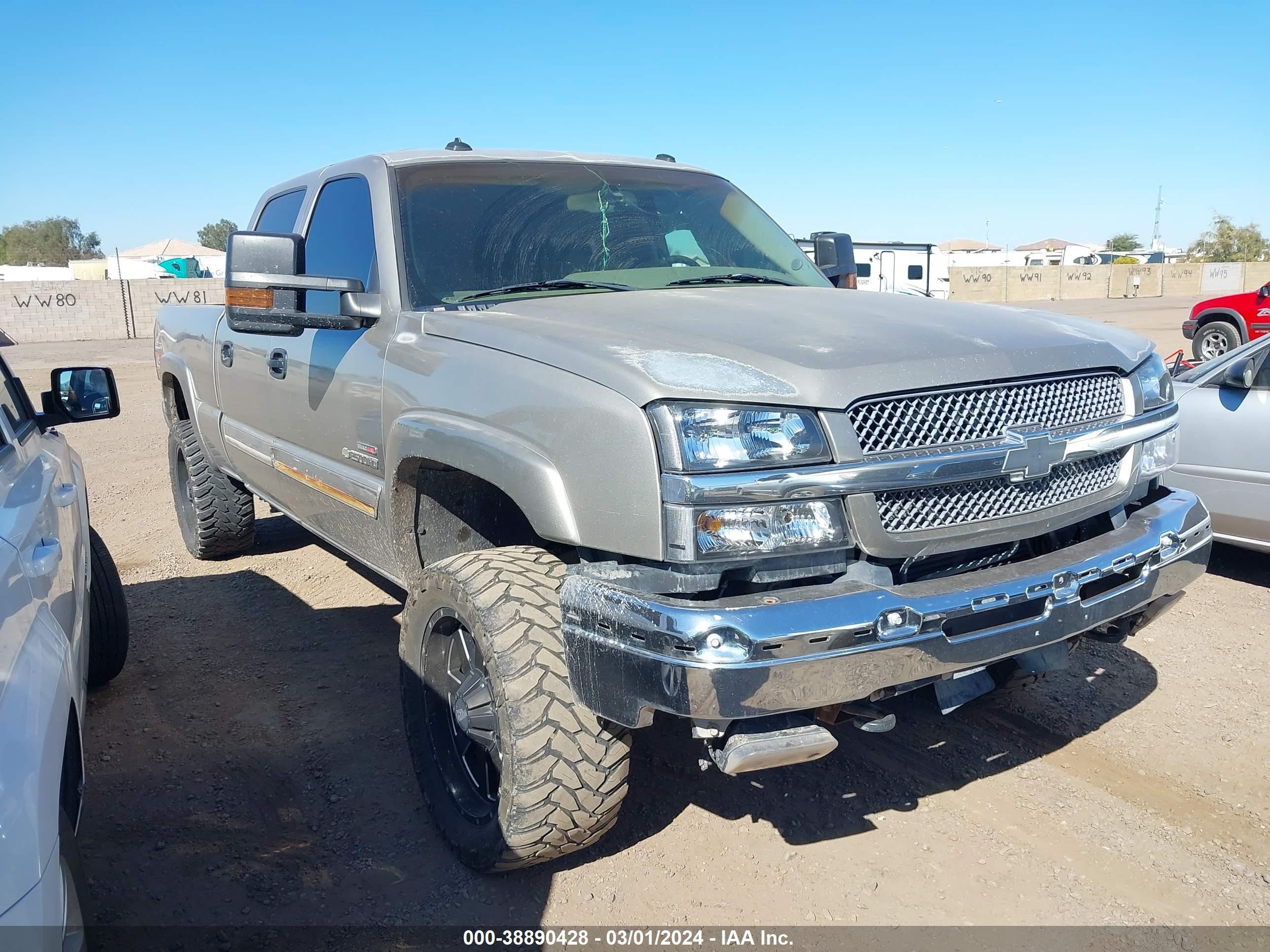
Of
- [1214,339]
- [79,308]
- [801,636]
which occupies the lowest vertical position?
[1214,339]

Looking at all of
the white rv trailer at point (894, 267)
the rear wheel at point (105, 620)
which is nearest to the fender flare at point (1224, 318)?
the white rv trailer at point (894, 267)

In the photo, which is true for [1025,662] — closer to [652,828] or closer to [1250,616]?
[652,828]

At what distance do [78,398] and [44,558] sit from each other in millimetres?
1509

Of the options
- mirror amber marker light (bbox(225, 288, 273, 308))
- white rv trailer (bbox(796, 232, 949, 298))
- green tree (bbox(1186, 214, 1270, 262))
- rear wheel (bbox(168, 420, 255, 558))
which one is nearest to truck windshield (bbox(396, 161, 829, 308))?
mirror amber marker light (bbox(225, 288, 273, 308))

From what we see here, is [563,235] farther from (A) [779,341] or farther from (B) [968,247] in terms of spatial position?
(B) [968,247]

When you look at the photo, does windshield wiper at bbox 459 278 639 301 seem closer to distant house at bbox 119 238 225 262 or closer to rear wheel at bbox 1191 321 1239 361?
rear wheel at bbox 1191 321 1239 361

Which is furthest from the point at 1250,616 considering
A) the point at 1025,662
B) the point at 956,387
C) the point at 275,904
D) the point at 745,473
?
the point at 275,904

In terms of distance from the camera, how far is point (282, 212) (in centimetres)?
479

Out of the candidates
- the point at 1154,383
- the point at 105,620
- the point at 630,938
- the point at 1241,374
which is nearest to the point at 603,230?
the point at 1154,383

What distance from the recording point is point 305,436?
154 inches

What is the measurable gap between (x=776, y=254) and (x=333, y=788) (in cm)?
266

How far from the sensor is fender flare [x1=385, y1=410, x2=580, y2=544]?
8.09ft

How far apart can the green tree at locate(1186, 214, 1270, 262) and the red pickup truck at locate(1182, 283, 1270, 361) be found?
6066 cm

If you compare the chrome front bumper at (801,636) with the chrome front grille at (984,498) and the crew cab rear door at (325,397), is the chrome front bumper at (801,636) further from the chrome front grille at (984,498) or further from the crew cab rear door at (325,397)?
the crew cab rear door at (325,397)
